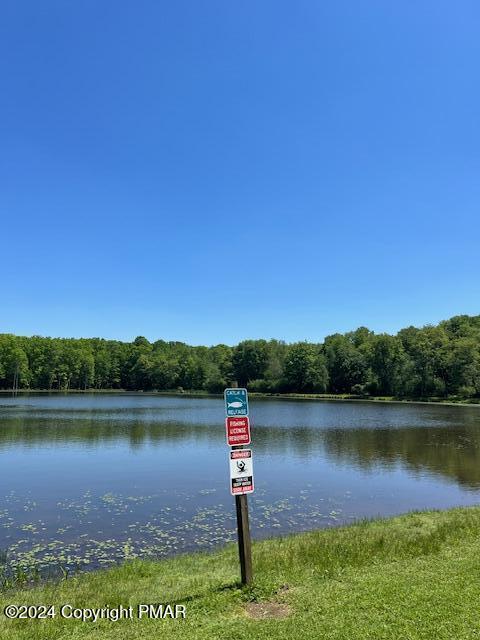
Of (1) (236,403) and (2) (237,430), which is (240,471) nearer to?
(2) (237,430)

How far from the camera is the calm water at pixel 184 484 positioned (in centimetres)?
1378

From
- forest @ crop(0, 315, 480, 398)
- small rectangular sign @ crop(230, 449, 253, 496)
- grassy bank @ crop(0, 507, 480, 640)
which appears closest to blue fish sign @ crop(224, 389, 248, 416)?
small rectangular sign @ crop(230, 449, 253, 496)

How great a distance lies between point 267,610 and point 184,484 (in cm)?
1472

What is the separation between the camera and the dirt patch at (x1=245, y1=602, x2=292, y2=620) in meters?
6.35

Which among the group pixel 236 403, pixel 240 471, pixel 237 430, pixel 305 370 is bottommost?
pixel 240 471

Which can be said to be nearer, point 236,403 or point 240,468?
point 240,468

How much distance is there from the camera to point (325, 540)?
11250 millimetres

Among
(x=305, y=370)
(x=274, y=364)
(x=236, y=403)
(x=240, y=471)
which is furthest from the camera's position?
(x=274, y=364)

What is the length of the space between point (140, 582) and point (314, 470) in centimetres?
1671

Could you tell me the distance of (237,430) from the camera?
291 inches

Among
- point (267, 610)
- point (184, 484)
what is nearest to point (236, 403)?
point (267, 610)

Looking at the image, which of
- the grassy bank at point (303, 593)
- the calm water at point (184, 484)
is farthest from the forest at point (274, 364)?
the grassy bank at point (303, 593)

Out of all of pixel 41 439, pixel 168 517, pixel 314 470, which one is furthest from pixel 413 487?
pixel 41 439

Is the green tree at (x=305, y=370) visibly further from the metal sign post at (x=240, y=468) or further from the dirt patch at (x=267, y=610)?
the dirt patch at (x=267, y=610)
